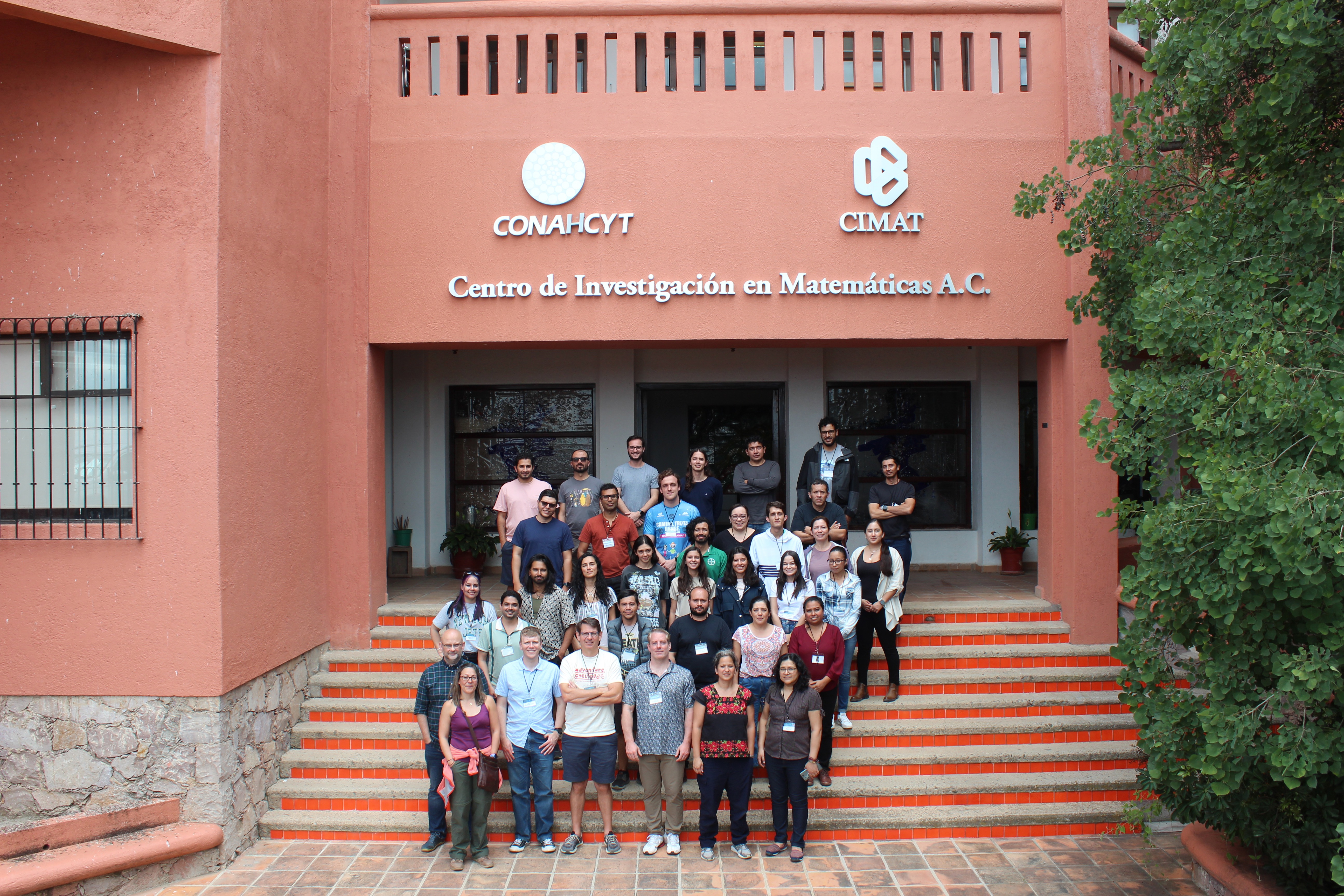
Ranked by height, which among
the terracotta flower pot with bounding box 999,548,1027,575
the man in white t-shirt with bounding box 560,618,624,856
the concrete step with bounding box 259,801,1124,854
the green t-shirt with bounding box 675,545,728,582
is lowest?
the concrete step with bounding box 259,801,1124,854

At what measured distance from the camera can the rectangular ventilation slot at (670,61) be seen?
8.38m

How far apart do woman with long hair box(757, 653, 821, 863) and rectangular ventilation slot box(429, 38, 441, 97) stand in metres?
6.13

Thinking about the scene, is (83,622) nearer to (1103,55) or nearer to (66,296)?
(66,296)

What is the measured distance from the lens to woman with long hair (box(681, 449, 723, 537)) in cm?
841

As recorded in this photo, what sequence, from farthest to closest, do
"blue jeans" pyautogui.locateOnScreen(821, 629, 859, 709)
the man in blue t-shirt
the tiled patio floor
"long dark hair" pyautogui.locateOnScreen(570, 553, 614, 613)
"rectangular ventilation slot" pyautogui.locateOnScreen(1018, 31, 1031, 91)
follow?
"rectangular ventilation slot" pyautogui.locateOnScreen(1018, 31, 1031, 91)
the man in blue t-shirt
"blue jeans" pyautogui.locateOnScreen(821, 629, 859, 709)
"long dark hair" pyautogui.locateOnScreen(570, 553, 614, 613)
the tiled patio floor

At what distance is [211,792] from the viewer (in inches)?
258

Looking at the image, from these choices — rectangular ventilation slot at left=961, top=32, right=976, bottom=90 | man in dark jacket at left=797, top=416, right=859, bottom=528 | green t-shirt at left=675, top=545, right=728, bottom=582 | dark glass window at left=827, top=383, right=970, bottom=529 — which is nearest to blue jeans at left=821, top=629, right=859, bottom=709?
green t-shirt at left=675, top=545, right=728, bottom=582

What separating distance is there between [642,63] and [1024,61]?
148 inches

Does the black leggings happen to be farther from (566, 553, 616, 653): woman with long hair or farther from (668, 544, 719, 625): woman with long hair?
(566, 553, 616, 653): woman with long hair

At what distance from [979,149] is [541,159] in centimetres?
403

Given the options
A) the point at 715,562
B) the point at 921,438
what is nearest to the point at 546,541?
the point at 715,562

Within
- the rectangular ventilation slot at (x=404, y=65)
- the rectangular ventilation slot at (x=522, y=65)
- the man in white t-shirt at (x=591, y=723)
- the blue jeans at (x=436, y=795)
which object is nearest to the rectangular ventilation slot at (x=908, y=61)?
the rectangular ventilation slot at (x=522, y=65)

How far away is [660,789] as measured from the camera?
22.1ft

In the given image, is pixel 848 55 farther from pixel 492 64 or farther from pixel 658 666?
pixel 658 666
